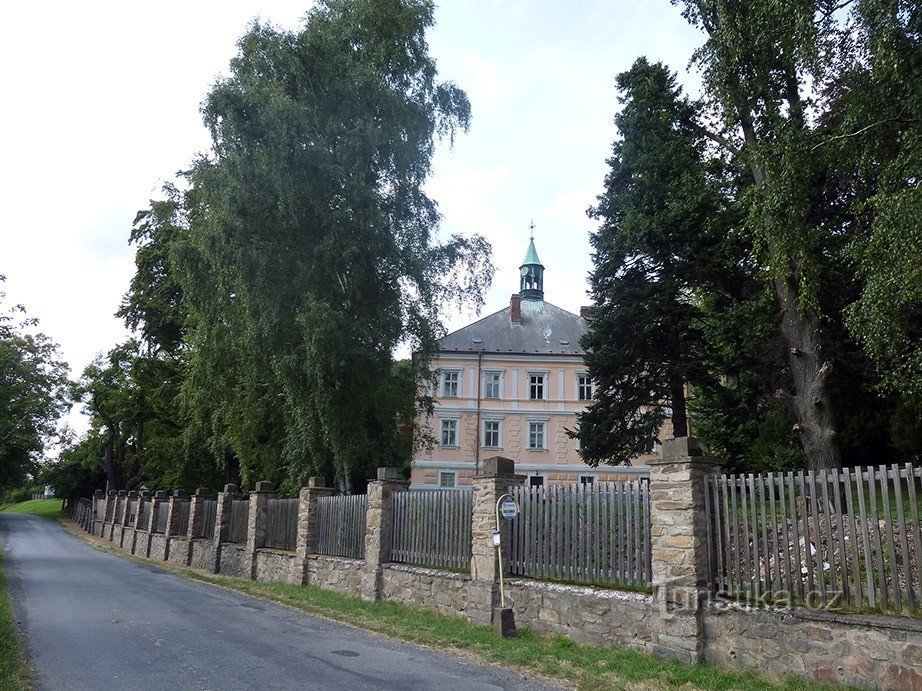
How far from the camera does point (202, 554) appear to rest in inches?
905

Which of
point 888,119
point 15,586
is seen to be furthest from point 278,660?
point 888,119

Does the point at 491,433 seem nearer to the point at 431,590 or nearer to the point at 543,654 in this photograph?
the point at 431,590

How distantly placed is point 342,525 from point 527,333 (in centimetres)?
3125

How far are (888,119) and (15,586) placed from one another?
20.3 metres

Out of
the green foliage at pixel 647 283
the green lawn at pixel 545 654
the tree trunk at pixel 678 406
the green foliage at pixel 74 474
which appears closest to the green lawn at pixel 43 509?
the green foliage at pixel 74 474

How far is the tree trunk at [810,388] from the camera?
13234mm

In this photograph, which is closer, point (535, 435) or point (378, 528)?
point (378, 528)

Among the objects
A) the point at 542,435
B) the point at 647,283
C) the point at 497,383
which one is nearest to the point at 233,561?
the point at 647,283

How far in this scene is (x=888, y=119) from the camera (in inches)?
485

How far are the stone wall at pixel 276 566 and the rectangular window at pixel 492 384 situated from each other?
84.6 ft

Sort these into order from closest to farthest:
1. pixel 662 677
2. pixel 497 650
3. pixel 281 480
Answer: pixel 662 677 < pixel 497 650 < pixel 281 480

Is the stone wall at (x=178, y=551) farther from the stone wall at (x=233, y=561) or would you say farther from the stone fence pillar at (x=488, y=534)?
the stone fence pillar at (x=488, y=534)

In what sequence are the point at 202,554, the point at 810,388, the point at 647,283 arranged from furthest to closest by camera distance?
the point at 202,554 < the point at 647,283 < the point at 810,388

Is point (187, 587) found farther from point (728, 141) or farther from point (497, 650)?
point (728, 141)
